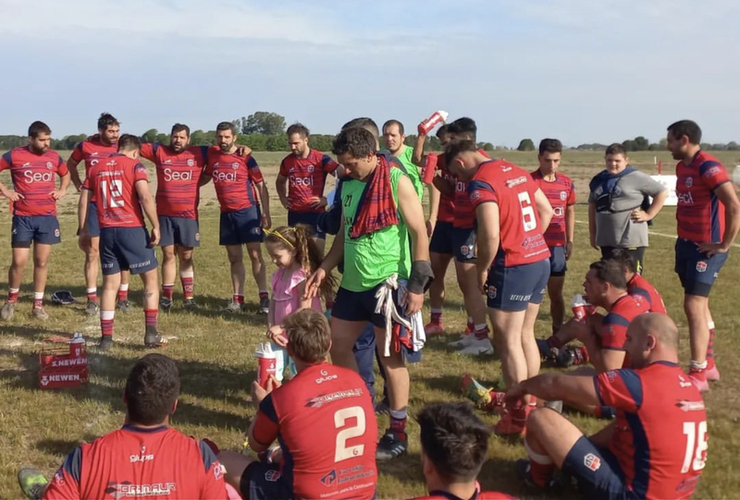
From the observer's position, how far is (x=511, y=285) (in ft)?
17.0

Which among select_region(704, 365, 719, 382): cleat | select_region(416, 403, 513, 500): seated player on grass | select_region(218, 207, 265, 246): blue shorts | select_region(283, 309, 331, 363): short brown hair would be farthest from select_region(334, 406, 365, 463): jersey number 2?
select_region(218, 207, 265, 246): blue shorts

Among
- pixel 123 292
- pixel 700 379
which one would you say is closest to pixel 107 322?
pixel 123 292

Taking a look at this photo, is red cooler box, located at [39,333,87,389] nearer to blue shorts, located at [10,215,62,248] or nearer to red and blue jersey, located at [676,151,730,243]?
blue shorts, located at [10,215,62,248]

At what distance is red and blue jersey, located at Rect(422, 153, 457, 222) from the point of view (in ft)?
24.1

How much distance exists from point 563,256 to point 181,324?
4560 mm

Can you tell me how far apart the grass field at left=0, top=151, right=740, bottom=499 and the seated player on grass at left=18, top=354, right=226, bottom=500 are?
1.77 meters

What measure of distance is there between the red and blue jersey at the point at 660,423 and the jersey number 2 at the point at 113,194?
555cm

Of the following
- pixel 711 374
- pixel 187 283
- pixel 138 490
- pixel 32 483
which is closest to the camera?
pixel 138 490

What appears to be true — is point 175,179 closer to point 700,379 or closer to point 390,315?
point 390,315

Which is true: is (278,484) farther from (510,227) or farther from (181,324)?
(181,324)

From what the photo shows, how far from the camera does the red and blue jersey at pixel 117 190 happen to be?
24.7ft

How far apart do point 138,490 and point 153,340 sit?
511 cm

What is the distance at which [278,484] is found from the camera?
12.0ft

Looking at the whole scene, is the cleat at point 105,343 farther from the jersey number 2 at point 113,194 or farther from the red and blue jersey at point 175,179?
the red and blue jersey at point 175,179
